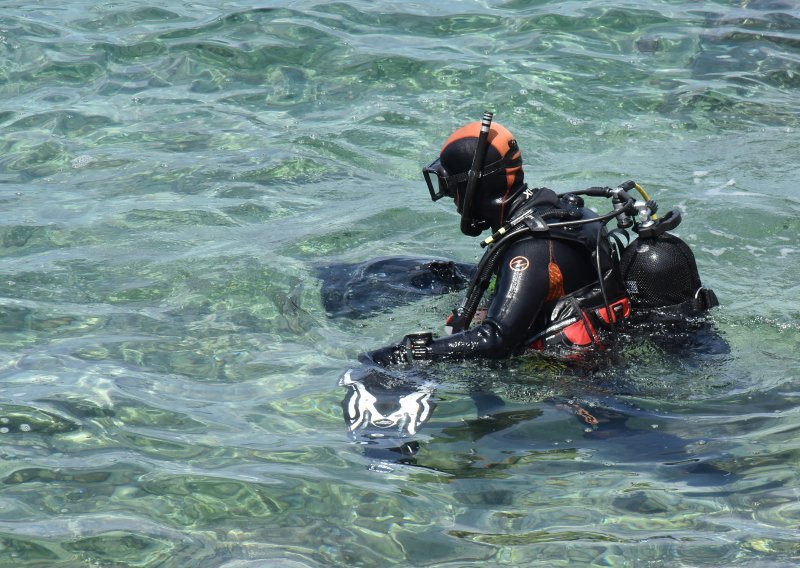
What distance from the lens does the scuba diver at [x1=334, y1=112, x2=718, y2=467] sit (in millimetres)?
4984

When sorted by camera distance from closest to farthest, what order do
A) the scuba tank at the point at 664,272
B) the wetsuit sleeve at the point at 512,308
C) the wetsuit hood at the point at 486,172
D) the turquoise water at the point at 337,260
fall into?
the turquoise water at the point at 337,260
the wetsuit sleeve at the point at 512,308
the scuba tank at the point at 664,272
the wetsuit hood at the point at 486,172

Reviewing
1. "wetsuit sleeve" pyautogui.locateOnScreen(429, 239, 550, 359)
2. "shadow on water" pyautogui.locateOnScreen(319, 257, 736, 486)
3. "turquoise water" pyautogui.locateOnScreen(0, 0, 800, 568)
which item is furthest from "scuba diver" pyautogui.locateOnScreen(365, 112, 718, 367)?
"turquoise water" pyautogui.locateOnScreen(0, 0, 800, 568)

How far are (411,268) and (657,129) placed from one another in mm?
3759

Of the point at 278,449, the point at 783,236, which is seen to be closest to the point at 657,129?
the point at 783,236

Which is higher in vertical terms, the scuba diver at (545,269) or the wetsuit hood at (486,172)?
the wetsuit hood at (486,172)

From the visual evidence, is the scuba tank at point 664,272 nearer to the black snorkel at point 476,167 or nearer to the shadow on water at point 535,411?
the shadow on water at point 535,411

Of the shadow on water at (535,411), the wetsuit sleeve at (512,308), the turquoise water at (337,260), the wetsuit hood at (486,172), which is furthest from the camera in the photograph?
the wetsuit hood at (486,172)

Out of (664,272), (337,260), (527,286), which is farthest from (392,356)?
(337,260)

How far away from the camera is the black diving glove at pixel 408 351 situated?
5.11 meters

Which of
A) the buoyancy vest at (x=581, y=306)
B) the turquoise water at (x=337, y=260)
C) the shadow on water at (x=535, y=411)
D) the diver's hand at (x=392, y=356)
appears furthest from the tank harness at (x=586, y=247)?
the diver's hand at (x=392, y=356)

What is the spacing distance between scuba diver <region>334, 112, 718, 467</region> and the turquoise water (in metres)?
0.16

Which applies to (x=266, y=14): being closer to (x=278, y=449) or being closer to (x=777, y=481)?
(x=278, y=449)

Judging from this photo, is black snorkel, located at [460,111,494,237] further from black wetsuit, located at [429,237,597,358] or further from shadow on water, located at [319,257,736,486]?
shadow on water, located at [319,257,736,486]

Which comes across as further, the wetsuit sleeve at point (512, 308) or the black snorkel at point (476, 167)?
the black snorkel at point (476, 167)
